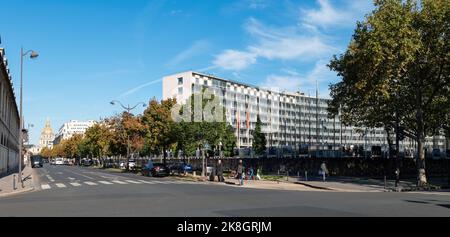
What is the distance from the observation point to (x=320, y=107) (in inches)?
6841

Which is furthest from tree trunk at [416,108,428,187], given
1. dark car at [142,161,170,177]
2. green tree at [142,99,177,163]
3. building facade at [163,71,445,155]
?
building facade at [163,71,445,155]

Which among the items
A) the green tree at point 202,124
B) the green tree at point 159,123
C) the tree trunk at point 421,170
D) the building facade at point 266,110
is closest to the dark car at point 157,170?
the green tree at point 202,124

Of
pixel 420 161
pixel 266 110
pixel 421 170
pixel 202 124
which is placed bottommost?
pixel 421 170

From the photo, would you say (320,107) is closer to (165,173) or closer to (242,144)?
(242,144)

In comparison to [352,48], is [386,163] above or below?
below

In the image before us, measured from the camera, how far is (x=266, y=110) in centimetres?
15875

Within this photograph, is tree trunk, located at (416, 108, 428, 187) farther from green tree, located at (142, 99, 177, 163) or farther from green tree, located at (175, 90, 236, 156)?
green tree, located at (142, 99, 177, 163)

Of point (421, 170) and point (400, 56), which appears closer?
point (400, 56)

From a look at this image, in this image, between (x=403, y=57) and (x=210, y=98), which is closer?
(x=403, y=57)

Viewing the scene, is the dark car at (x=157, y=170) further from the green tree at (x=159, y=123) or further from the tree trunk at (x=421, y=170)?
the tree trunk at (x=421, y=170)

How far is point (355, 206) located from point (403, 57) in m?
16.1

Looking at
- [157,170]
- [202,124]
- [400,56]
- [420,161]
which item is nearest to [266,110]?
[157,170]

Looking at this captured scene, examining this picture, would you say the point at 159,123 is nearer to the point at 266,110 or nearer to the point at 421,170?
the point at 421,170
